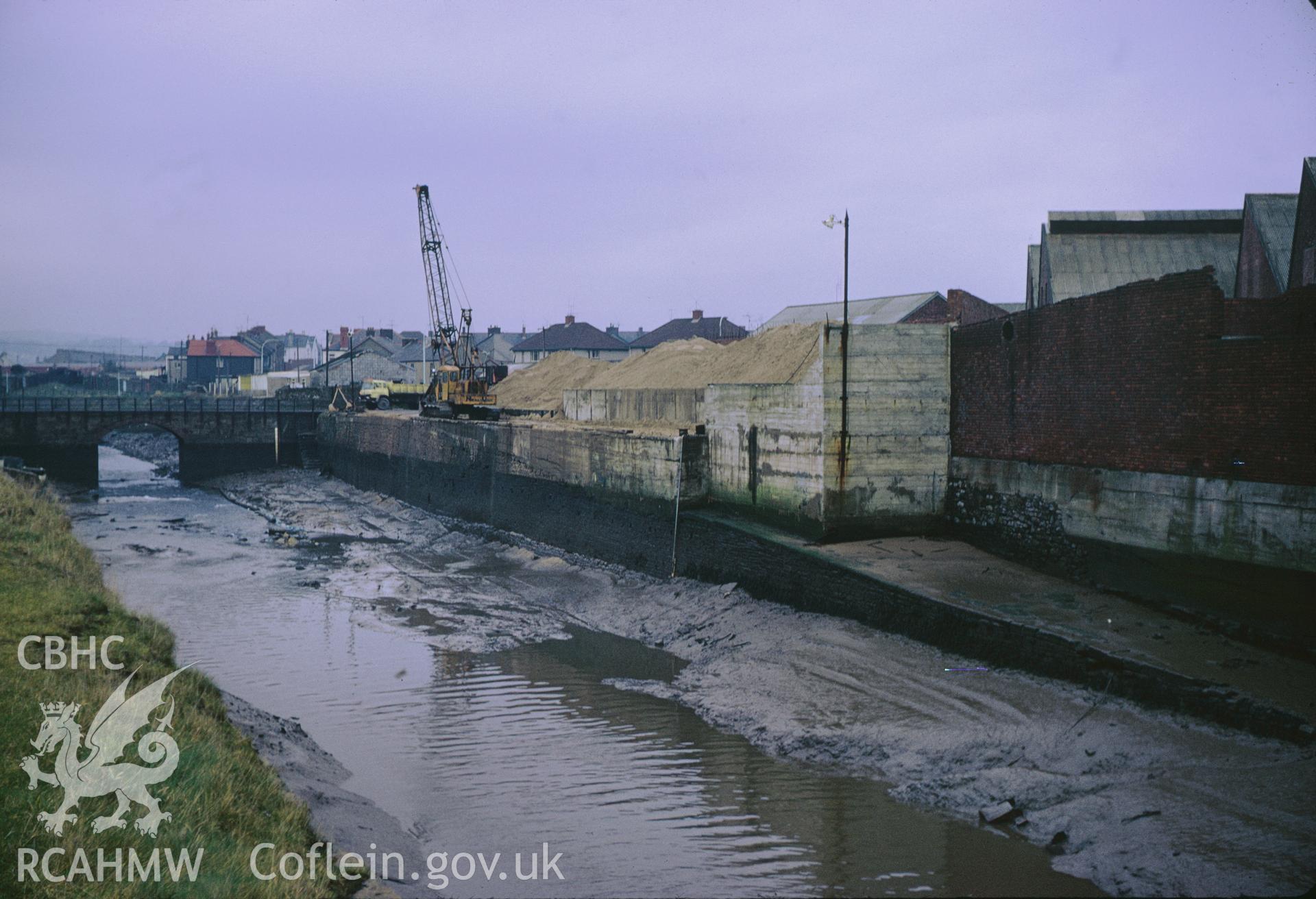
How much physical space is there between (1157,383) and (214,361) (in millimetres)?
117323

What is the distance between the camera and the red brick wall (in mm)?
12797

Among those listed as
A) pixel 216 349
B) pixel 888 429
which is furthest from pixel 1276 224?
pixel 216 349

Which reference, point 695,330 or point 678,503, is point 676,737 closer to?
point 678,503

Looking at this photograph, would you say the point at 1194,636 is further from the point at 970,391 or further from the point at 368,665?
the point at 368,665

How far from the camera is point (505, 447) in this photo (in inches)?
1323

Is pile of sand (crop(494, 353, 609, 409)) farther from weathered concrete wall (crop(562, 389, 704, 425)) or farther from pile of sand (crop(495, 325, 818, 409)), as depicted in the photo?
weathered concrete wall (crop(562, 389, 704, 425))

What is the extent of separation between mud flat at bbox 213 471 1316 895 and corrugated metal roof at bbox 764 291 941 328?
2395 centimetres

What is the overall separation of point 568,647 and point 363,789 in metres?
7.33

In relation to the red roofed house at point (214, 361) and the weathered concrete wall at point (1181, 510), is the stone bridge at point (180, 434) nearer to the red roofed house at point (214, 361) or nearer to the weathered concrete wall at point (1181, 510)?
the weathered concrete wall at point (1181, 510)

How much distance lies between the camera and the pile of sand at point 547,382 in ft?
148

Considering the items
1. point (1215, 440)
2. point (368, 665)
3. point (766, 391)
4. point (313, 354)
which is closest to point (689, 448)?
point (766, 391)

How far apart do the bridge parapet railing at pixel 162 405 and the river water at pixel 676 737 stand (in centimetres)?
3021

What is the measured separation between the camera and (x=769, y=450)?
2103cm

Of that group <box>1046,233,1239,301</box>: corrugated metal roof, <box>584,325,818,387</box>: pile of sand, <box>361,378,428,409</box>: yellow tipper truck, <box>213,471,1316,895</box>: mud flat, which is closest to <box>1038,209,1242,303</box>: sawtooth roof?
<box>1046,233,1239,301</box>: corrugated metal roof
